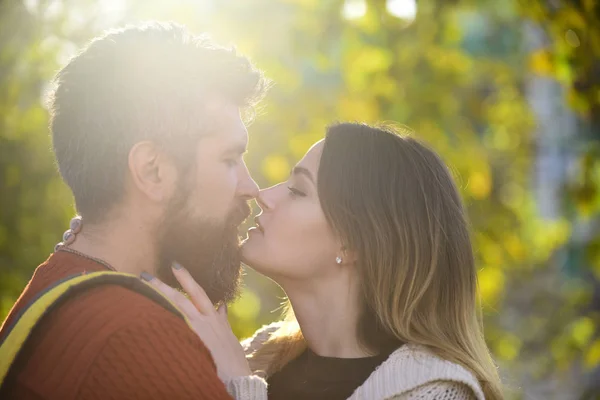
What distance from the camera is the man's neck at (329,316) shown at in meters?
3.87

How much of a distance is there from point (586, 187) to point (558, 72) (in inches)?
30.0

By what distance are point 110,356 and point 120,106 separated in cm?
95

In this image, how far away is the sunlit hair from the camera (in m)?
3.78

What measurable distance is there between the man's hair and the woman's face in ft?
2.45

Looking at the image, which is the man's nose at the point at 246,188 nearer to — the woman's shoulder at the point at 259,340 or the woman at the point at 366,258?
the woman at the point at 366,258

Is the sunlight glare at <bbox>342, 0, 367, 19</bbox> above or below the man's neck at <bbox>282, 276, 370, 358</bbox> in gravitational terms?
above

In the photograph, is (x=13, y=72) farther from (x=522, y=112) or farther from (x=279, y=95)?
(x=522, y=112)

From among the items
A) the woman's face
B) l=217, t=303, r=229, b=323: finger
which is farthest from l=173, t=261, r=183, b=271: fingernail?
the woman's face

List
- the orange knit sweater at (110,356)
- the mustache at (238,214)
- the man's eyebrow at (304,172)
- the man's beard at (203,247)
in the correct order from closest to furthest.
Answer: the orange knit sweater at (110,356)
the man's beard at (203,247)
the mustache at (238,214)
the man's eyebrow at (304,172)

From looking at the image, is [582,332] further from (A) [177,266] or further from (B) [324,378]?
(A) [177,266]

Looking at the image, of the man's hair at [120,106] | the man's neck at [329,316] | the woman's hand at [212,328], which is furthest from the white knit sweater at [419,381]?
the man's hair at [120,106]

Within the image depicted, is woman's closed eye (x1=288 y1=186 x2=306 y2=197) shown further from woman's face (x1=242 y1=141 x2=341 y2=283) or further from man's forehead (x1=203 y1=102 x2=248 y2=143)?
man's forehead (x1=203 y1=102 x2=248 y2=143)

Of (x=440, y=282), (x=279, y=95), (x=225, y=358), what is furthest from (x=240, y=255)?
(x=279, y=95)

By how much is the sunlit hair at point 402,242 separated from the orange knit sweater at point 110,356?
1.35m
